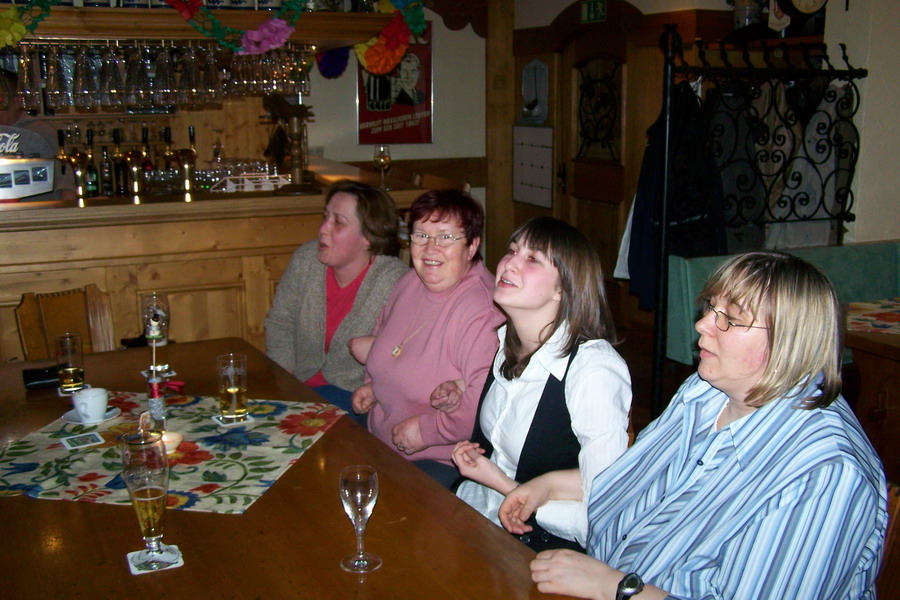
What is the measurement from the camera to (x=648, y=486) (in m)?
1.58

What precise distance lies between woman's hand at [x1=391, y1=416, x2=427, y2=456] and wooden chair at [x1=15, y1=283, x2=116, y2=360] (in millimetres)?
1225

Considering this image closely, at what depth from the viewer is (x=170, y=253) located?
13.4ft

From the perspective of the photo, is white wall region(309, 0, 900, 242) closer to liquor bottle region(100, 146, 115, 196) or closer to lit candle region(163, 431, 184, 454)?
liquor bottle region(100, 146, 115, 196)

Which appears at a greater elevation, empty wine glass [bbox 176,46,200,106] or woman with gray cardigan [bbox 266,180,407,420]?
empty wine glass [bbox 176,46,200,106]

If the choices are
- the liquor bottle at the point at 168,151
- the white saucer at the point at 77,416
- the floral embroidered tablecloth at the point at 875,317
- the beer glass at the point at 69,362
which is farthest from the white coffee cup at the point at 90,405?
the liquor bottle at the point at 168,151

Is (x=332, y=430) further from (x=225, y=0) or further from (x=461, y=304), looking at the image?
(x=225, y=0)

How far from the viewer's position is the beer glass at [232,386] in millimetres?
2080

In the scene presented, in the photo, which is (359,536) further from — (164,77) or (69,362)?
(164,77)

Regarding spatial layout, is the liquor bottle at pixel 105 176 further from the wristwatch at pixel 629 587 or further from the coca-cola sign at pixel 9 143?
the wristwatch at pixel 629 587

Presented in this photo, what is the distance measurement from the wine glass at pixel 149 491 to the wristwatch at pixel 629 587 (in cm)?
73

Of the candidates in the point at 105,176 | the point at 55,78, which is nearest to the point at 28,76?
the point at 55,78

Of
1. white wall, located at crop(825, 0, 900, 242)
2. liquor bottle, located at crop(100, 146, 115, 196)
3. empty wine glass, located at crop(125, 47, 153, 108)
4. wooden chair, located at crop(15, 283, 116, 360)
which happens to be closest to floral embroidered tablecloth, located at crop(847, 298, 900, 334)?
white wall, located at crop(825, 0, 900, 242)

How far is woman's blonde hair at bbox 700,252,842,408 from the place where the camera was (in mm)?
1351

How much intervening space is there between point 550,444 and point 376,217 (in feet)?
4.51
